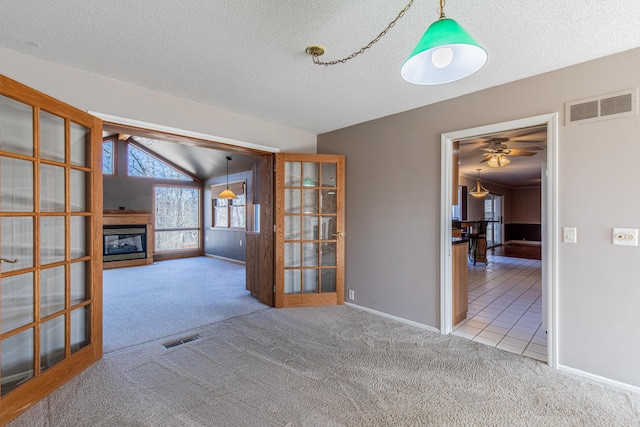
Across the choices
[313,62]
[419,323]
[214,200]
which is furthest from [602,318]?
[214,200]

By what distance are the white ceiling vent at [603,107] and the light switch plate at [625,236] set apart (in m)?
0.83

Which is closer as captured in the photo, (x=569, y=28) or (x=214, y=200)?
(x=569, y=28)

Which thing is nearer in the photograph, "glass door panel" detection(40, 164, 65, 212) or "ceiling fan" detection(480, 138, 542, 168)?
"glass door panel" detection(40, 164, 65, 212)

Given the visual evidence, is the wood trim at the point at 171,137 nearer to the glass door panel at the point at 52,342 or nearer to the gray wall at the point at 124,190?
the glass door panel at the point at 52,342

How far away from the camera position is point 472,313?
378 centimetres

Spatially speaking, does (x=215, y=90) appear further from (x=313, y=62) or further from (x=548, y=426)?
(x=548, y=426)

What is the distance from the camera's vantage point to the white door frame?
241 centimetres

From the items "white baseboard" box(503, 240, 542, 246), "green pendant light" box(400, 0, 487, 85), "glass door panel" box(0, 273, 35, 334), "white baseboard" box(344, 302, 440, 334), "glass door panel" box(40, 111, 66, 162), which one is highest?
"green pendant light" box(400, 0, 487, 85)

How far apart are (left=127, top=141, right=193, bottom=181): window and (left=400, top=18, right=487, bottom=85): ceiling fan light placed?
8372 millimetres

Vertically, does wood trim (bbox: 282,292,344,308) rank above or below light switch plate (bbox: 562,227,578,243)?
below

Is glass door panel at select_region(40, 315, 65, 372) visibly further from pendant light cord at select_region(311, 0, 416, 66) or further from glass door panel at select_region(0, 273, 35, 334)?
pendant light cord at select_region(311, 0, 416, 66)

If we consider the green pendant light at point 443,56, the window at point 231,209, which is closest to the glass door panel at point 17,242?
the green pendant light at point 443,56

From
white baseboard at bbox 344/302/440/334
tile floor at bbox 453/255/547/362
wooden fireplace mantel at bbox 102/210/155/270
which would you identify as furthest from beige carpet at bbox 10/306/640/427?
wooden fireplace mantel at bbox 102/210/155/270

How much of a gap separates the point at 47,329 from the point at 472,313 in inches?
169
